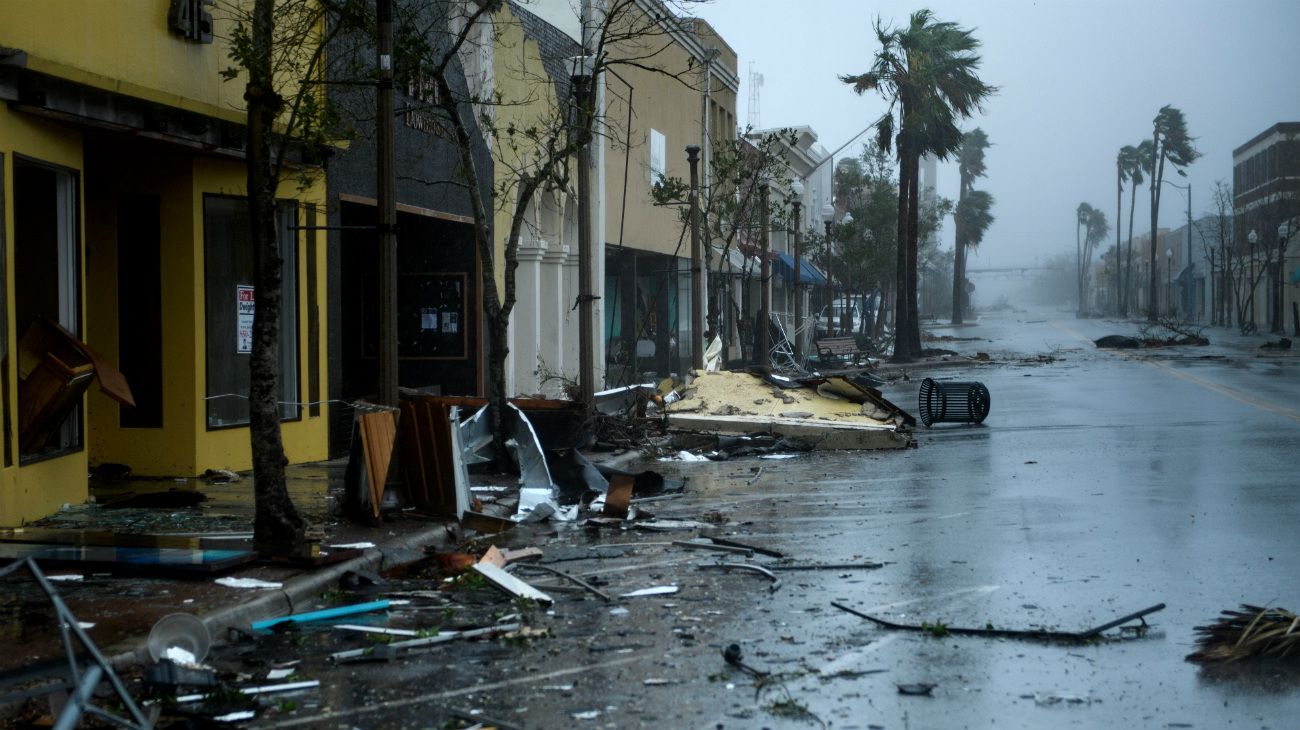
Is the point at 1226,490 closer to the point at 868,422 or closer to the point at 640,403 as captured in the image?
the point at 868,422

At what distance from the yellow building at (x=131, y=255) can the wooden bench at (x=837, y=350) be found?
A: 26.7 meters

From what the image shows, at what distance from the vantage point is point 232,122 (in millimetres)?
13094

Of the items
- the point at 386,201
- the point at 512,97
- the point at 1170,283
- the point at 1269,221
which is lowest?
the point at 386,201

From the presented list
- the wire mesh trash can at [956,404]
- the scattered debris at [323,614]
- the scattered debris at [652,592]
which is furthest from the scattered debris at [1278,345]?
the scattered debris at [323,614]

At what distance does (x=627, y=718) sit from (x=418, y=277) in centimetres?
1554

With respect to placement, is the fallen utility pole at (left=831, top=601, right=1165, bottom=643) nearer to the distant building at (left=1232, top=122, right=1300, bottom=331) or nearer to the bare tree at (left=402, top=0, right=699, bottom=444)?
the bare tree at (left=402, top=0, right=699, bottom=444)

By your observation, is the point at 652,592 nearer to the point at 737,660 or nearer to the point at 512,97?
the point at 737,660

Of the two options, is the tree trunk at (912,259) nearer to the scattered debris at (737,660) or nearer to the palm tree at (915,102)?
the palm tree at (915,102)

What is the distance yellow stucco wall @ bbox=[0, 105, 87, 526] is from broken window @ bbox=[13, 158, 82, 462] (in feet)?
0.40

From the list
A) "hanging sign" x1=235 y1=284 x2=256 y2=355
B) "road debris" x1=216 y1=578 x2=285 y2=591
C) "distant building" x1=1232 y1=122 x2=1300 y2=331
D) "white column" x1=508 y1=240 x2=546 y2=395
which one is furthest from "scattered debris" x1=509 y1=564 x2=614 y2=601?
"distant building" x1=1232 y1=122 x2=1300 y2=331

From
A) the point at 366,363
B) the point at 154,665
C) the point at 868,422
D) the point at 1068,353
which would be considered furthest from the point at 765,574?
the point at 1068,353

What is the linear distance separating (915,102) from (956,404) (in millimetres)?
26394

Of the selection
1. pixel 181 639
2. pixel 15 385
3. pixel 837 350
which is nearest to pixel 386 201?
pixel 15 385

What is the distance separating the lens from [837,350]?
41.4 meters
